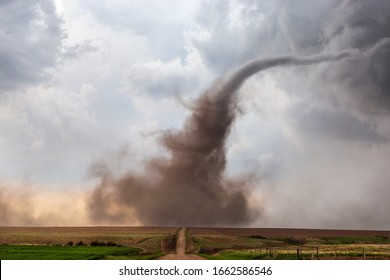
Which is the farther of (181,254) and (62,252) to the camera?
(62,252)

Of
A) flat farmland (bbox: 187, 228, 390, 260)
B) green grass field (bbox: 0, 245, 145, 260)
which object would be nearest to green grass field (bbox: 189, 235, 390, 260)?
flat farmland (bbox: 187, 228, 390, 260)

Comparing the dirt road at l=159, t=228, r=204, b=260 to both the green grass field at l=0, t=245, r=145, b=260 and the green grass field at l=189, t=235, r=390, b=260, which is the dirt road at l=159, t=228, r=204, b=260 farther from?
the green grass field at l=0, t=245, r=145, b=260

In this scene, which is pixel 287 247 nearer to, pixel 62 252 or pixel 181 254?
pixel 181 254


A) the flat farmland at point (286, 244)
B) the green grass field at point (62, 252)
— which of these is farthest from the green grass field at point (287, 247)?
the green grass field at point (62, 252)

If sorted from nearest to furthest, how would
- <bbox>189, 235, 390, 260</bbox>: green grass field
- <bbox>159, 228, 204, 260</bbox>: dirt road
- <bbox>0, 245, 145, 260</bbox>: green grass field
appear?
<bbox>159, 228, 204, 260</bbox>: dirt road
<bbox>189, 235, 390, 260</bbox>: green grass field
<bbox>0, 245, 145, 260</bbox>: green grass field

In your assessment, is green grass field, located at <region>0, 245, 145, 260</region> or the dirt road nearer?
the dirt road

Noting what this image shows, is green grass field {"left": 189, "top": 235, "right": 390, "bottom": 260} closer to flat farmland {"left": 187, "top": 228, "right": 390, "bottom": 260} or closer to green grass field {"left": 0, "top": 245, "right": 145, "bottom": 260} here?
flat farmland {"left": 187, "top": 228, "right": 390, "bottom": 260}

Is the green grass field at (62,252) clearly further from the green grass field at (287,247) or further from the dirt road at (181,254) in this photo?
the green grass field at (287,247)

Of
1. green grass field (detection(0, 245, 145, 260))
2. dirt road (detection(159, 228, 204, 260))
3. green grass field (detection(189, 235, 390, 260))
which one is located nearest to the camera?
dirt road (detection(159, 228, 204, 260))

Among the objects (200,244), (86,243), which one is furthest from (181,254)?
(86,243)

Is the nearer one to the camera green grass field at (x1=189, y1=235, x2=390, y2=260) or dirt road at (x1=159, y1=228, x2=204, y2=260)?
dirt road at (x1=159, y1=228, x2=204, y2=260)
